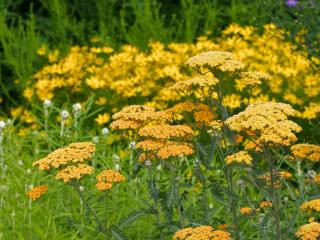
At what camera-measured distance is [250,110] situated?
119 inches

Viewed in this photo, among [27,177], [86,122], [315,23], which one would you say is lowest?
[86,122]

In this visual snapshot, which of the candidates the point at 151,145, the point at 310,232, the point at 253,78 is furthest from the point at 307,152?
the point at 151,145

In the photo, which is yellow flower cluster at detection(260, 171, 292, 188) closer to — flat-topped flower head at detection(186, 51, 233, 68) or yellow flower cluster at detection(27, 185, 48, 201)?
flat-topped flower head at detection(186, 51, 233, 68)

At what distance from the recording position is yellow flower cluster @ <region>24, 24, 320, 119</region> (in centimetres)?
613

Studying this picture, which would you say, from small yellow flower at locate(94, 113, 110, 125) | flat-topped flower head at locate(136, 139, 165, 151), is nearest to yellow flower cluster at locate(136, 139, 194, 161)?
flat-topped flower head at locate(136, 139, 165, 151)

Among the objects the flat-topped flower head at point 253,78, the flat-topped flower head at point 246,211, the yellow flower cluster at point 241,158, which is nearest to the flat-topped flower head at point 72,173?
the yellow flower cluster at point 241,158

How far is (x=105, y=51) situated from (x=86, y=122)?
700 millimetres

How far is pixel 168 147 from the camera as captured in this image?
3.22 meters

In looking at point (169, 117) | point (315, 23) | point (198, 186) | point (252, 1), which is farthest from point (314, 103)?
point (169, 117)

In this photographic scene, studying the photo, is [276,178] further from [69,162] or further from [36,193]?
[36,193]

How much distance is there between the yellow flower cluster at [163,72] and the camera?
6.13m

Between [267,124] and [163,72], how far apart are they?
3361mm

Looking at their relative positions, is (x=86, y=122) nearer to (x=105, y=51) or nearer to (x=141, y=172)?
(x=105, y=51)

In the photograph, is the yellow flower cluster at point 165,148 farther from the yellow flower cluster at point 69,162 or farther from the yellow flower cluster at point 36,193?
the yellow flower cluster at point 36,193
